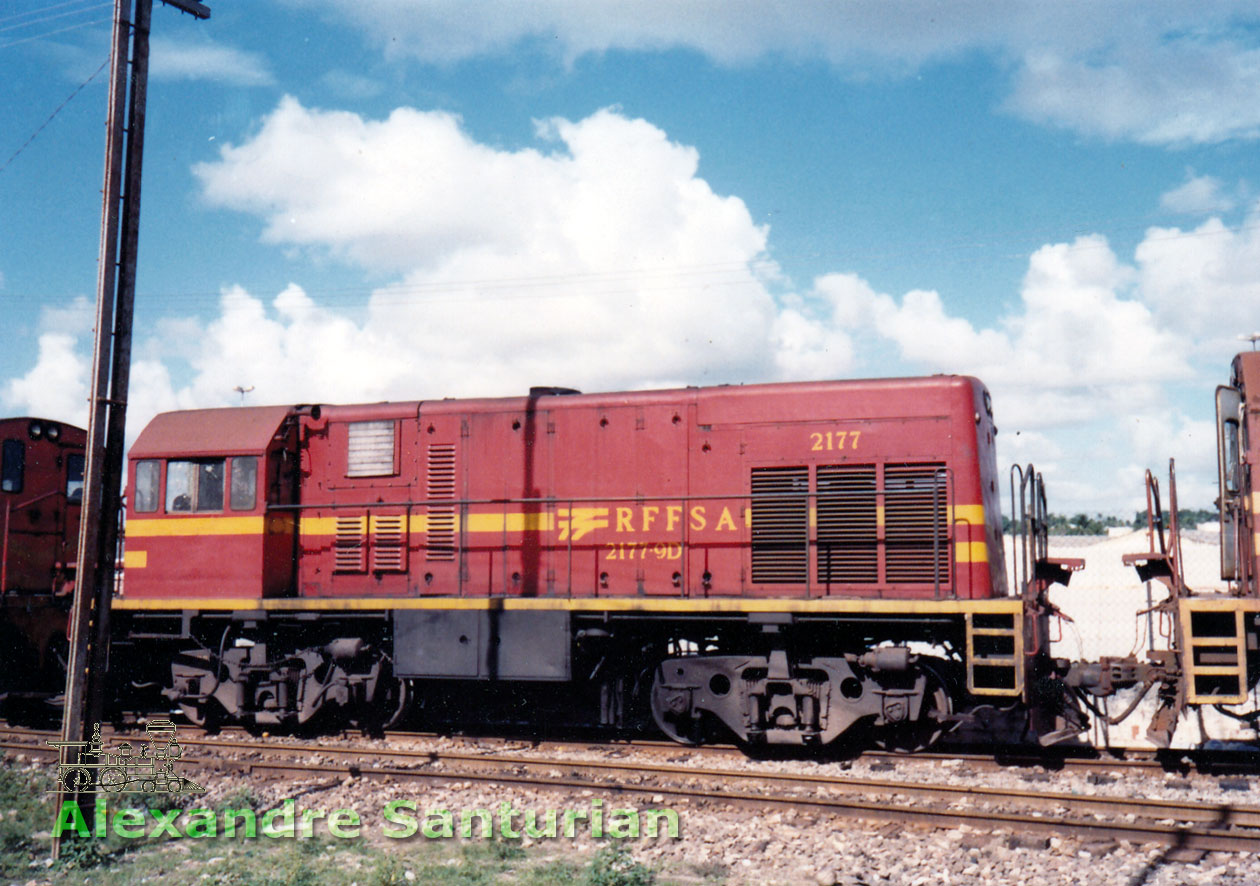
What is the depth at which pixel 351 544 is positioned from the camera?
11695 mm

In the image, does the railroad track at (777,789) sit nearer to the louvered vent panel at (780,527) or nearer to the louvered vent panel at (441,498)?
the louvered vent panel at (780,527)

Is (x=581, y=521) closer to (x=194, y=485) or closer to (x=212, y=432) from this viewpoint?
(x=212, y=432)

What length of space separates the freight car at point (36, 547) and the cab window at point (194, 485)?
2.86 m

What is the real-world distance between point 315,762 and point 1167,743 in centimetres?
856

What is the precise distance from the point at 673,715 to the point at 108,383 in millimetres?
6641

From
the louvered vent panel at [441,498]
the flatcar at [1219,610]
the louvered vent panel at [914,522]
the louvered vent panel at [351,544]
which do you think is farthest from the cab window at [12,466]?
the flatcar at [1219,610]

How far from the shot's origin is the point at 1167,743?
8.67 metres

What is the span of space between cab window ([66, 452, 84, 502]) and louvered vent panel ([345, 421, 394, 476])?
515cm

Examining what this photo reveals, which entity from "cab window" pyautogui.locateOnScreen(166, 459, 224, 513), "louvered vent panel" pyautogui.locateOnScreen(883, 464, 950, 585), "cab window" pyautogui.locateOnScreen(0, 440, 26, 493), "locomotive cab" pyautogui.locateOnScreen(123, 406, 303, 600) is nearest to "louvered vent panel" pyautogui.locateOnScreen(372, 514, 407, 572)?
"locomotive cab" pyautogui.locateOnScreen(123, 406, 303, 600)

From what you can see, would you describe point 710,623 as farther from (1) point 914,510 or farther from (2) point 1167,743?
(2) point 1167,743

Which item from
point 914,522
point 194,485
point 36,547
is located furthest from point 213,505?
point 914,522

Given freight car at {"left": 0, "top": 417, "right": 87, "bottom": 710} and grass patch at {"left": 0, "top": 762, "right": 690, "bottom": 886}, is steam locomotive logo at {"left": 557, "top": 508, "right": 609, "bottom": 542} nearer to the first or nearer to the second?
grass patch at {"left": 0, "top": 762, "right": 690, "bottom": 886}

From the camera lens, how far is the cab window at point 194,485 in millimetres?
11620

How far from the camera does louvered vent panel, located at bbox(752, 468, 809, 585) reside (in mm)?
10180
